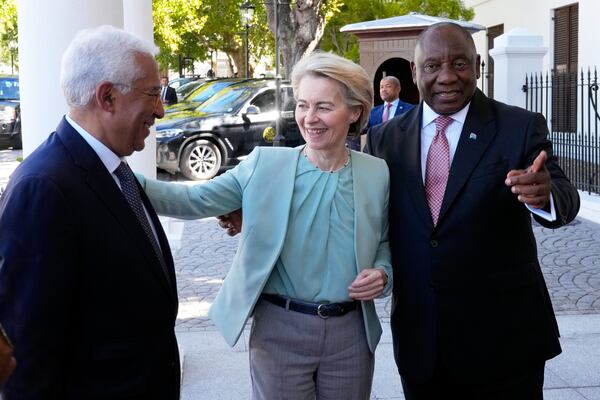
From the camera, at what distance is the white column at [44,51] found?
429 cm

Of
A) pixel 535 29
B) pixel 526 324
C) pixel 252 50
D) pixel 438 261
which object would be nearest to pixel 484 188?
pixel 438 261

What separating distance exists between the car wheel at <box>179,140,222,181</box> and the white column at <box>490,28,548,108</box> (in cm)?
541

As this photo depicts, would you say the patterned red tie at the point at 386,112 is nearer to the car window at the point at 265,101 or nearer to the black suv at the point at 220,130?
the black suv at the point at 220,130

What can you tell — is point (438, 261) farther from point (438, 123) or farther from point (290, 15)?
point (290, 15)

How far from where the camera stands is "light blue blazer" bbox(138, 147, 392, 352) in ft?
10.2

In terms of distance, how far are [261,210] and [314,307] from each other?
406mm

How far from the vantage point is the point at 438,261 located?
310 cm

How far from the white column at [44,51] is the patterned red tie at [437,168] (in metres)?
2.09

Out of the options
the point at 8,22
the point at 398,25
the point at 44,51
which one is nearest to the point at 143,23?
the point at 44,51

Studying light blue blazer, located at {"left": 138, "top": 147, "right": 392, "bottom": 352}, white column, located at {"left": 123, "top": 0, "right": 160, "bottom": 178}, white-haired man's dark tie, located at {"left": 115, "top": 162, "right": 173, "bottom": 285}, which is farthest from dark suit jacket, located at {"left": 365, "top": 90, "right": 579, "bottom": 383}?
white column, located at {"left": 123, "top": 0, "right": 160, "bottom": 178}

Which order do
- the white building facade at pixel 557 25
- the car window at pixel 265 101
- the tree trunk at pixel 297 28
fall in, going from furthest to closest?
1. the tree trunk at pixel 297 28
2. the white building facade at pixel 557 25
3. the car window at pixel 265 101

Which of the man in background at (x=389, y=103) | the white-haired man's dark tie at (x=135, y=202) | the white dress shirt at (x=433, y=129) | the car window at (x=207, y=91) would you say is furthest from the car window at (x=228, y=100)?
the white-haired man's dark tie at (x=135, y=202)

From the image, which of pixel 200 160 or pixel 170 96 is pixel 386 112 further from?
pixel 170 96

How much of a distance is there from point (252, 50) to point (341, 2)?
2205 centimetres
